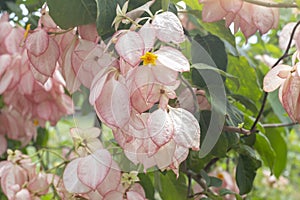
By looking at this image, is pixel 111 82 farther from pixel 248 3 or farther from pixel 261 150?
pixel 261 150

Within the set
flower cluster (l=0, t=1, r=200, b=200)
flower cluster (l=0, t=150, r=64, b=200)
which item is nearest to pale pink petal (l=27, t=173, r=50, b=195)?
flower cluster (l=0, t=150, r=64, b=200)

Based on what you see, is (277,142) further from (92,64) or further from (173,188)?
(92,64)

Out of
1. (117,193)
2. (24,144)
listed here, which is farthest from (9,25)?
(117,193)

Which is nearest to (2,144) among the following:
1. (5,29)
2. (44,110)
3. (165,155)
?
(44,110)

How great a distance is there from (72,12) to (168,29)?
0.44 ft

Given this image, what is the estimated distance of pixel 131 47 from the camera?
52 centimetres

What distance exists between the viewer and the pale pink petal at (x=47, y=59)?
0.66 meters

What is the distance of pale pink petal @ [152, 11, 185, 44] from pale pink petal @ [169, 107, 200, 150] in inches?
2.5

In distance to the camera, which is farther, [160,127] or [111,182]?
[111,182]

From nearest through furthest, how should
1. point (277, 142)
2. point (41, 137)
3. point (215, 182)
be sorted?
1. point (215, 182)
2. point (277, 142)
3. point (41, 137)

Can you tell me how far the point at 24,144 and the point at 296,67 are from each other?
0.62 m

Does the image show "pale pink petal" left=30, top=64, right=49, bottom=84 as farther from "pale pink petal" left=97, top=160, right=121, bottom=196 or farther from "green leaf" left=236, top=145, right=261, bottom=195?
"green leaf" left=236, top=145, right=261, bottom=195

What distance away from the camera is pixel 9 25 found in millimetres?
901

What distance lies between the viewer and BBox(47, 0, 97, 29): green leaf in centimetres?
62
